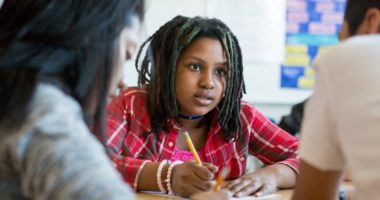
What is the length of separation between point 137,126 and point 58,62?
0.92 m

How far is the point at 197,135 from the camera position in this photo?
175 cm

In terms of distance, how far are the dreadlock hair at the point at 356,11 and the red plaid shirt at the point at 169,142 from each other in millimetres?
755

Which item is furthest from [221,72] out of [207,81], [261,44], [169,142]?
[261,44]

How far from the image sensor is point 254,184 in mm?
1481

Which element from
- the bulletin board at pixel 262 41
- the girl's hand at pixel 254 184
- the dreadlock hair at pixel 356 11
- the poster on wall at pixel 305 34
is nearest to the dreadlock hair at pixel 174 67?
the girl's hand at pixel 254 184

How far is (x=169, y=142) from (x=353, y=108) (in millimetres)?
932

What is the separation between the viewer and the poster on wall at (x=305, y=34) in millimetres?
3186

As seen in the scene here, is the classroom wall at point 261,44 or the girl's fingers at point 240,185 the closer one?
the girl's fingers at point 240,185

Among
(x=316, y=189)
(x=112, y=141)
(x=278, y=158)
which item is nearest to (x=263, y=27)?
(x=278, y=158)

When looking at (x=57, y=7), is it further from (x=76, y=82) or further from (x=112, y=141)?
(x=112, y=141)

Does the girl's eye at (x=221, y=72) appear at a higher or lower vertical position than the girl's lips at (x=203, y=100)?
higher

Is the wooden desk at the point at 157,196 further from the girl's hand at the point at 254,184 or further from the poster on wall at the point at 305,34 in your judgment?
the poster on wall at the point at 305,34

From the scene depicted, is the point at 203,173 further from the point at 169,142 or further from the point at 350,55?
the point at 350,55

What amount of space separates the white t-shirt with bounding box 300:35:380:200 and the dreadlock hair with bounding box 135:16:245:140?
0.86m
